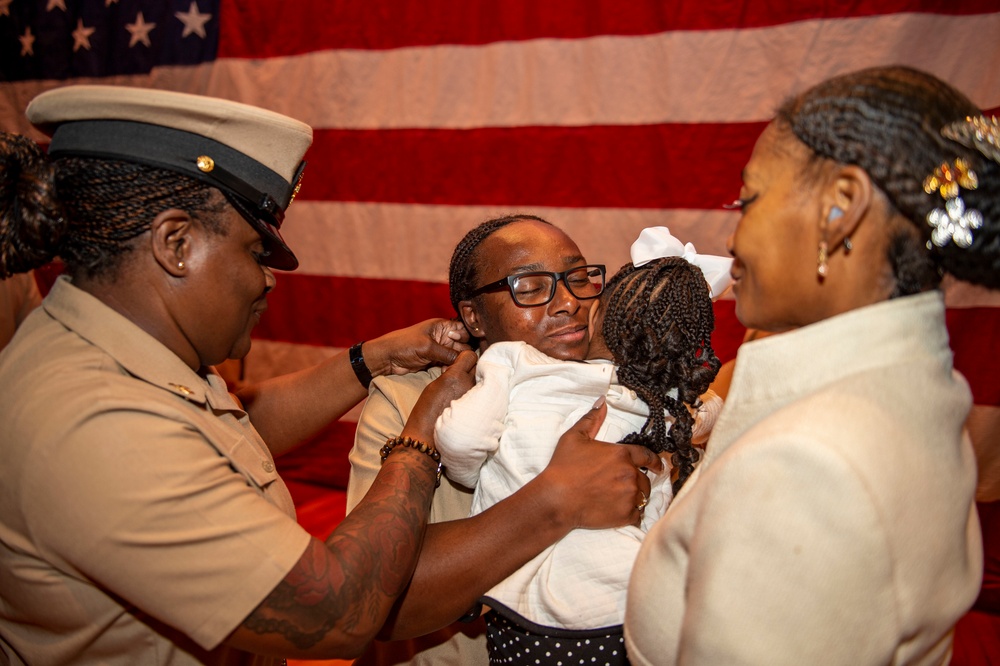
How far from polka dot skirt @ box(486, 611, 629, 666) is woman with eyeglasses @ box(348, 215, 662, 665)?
0.46 ft

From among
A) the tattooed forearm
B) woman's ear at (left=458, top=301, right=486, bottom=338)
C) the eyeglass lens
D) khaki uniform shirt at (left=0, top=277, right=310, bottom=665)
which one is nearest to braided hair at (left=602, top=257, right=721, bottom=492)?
the eyeglass lens

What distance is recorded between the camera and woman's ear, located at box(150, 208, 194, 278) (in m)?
1.26

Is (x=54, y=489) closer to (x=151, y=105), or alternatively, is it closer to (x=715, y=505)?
(x=151, y=105)

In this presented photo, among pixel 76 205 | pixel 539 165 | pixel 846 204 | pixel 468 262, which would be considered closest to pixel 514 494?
pixel 468 262

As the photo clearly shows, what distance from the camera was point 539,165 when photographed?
315 centimetres

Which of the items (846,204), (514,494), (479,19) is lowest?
(514,494)

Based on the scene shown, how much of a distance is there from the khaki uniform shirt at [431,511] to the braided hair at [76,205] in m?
0.72

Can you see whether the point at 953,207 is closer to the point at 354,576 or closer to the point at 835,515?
the point at 835,515

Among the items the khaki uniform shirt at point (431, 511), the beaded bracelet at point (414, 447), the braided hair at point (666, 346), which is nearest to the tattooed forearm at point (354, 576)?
the beaded bracelet at point (414, 447)

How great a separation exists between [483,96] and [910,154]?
252cm

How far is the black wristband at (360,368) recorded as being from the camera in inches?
80.0

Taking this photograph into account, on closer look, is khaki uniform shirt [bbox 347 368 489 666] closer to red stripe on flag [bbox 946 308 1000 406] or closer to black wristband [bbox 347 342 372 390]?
black wristband [bbox 347 342 372 390]

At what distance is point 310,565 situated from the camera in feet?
3.75

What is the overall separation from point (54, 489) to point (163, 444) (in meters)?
0.16
